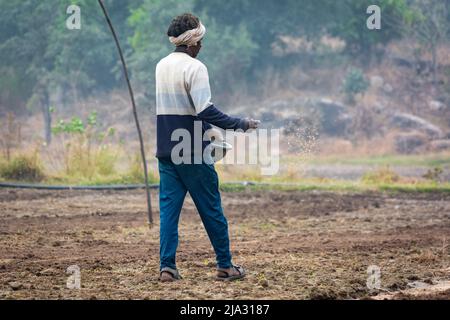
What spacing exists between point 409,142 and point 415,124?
190 cm

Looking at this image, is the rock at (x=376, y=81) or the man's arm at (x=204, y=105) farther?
the rock at (x=376, y=81)

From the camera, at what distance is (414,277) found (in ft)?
23.4

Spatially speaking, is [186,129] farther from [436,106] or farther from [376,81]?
[376,81]

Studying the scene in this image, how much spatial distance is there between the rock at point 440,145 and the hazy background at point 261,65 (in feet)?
1.50

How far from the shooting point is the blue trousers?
673 cm

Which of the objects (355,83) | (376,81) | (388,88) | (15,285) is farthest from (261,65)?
(15,285)

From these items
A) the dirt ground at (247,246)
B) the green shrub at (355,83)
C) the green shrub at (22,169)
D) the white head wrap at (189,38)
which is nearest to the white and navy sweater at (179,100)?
the white head wrap at (189,38)

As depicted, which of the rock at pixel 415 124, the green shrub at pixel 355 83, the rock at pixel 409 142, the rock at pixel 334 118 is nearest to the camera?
the rock at pixel 409 142

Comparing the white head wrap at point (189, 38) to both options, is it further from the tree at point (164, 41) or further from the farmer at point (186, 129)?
the tree at point (164, 41)

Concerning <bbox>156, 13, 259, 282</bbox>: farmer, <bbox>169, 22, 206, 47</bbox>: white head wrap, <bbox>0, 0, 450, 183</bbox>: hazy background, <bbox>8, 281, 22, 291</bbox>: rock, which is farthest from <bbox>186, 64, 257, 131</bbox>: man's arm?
<bbox>0, 0, 450, 183</bbox>: hazy background

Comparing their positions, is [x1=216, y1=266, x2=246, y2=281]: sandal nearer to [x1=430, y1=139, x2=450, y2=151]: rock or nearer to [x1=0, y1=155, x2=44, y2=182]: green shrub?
[x1=0, y1=155, x2=44, y2=182]: green shrub

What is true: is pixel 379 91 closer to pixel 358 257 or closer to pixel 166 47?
pixel 166 47

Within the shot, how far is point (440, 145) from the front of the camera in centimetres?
2888

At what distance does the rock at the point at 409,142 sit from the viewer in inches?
1141
